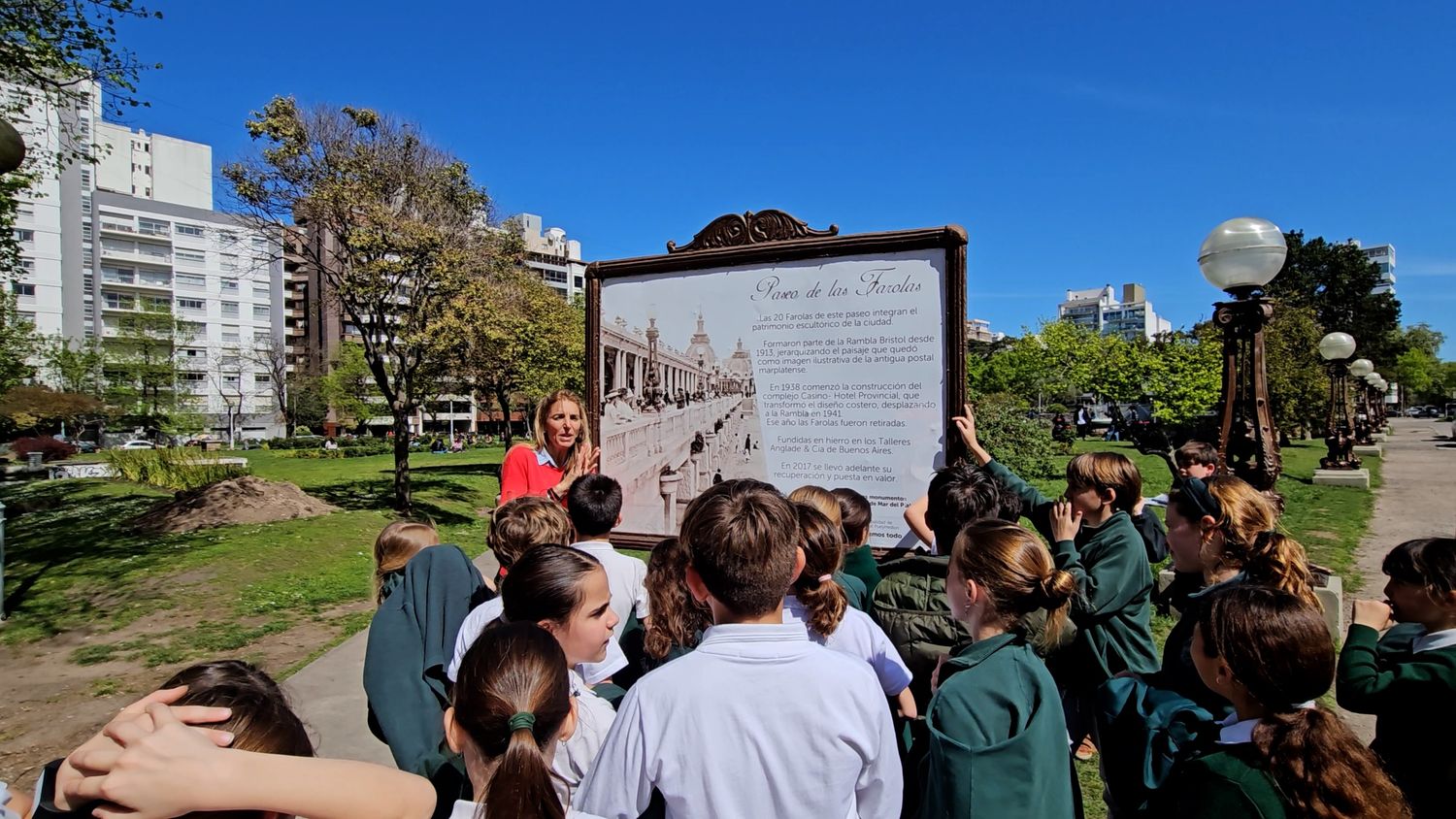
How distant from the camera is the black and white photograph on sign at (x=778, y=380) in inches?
160

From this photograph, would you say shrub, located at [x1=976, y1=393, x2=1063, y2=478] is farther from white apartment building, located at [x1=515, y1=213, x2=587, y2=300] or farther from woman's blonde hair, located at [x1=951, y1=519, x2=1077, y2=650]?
white apartment building, located at [x1=515, y1=213, x2=587, y2=300]

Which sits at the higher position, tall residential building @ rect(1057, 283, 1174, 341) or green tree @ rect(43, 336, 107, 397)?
tall residential building @ rect(1057, 283, 1174, 341)

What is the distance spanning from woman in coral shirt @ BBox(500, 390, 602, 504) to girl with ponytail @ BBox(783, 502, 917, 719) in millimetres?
2030

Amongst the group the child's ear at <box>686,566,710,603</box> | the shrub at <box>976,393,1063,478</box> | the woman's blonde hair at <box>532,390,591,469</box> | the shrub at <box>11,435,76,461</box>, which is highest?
the woman's blonde hair at <box>532,390,591,469</box>

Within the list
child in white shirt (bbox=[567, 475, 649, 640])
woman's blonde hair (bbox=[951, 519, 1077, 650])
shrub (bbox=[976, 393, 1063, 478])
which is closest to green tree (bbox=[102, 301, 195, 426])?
shrub (bbox=[976, 393, 1063, 478])

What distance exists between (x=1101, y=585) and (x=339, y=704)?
518 centimetres

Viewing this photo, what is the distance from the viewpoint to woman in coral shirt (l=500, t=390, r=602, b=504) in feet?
14.0

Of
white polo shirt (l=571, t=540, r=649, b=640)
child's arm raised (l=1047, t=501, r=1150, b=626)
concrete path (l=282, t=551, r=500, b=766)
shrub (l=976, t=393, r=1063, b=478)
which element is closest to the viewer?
child's arm raised (l=1047, t=501, r=1150, b=626)

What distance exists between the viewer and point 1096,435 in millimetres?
44562

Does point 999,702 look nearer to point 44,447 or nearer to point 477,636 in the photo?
point 477,636

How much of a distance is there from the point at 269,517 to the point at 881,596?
45.2ft

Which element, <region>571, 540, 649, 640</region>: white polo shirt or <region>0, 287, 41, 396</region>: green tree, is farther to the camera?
<region>0, 287, 41, 396</region>: green tree

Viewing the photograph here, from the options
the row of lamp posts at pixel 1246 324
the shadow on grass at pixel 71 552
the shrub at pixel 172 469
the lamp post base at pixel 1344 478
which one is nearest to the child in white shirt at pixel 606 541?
the row of lamp posts at pixel 1246 324

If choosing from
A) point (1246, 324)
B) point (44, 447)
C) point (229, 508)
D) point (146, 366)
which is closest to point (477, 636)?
point (1246, 324)
